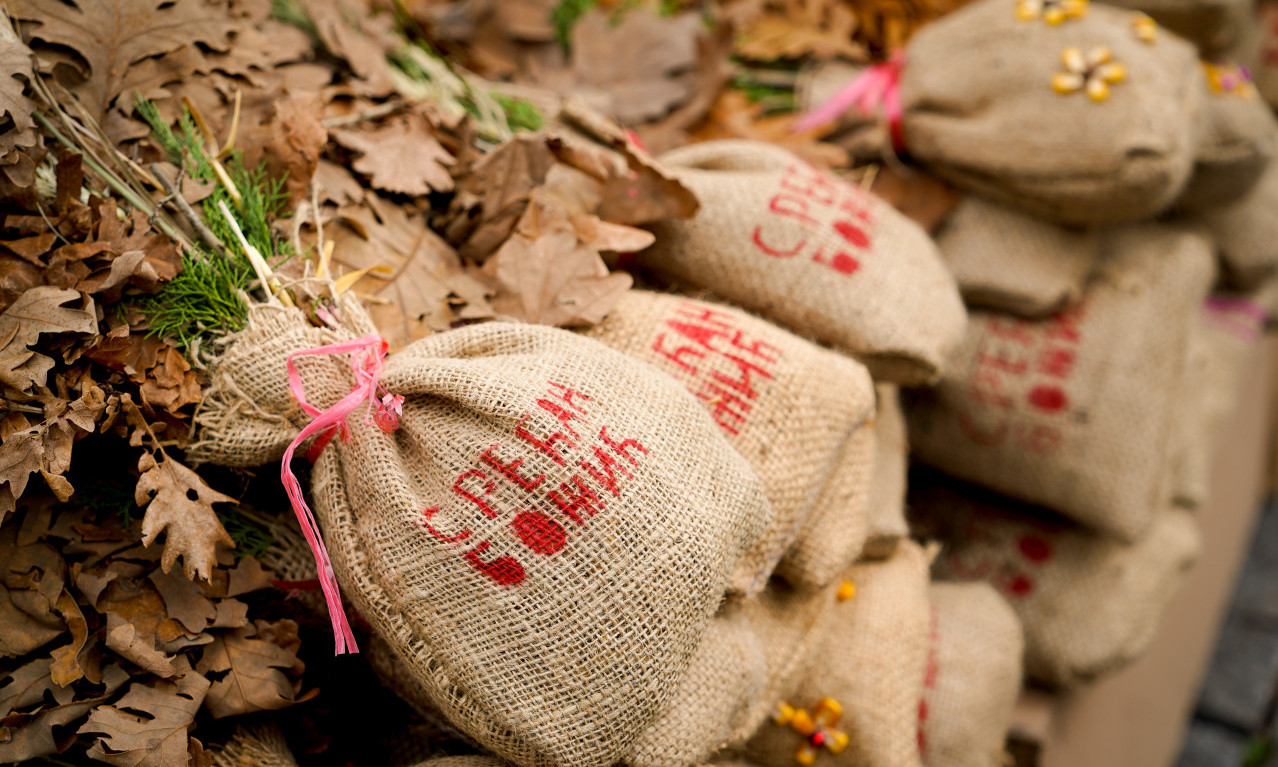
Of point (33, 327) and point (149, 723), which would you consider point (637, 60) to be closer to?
point (33, 327)

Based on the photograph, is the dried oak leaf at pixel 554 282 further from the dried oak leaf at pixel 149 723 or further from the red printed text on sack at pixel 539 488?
the dried oak leaf at pixel 149 723

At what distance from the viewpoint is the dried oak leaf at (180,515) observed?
91cm

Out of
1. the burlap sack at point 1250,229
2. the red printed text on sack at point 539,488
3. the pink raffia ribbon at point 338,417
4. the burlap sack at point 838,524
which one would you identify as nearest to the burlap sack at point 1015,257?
the burlap sack at point 1250,229

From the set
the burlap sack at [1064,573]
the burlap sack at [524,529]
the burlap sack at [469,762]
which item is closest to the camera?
the burlap sack at [524,529]

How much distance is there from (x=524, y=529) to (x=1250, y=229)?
1800mm

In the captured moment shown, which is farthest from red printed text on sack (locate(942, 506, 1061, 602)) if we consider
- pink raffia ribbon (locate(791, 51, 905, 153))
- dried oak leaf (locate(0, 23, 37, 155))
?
dried oak leaf (locate(0, 23, 37, 155))

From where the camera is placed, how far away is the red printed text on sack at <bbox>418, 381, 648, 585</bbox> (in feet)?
2.90

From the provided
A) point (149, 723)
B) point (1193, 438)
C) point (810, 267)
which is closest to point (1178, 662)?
point (1193, 438)

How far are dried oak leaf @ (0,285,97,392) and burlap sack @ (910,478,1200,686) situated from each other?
1.58 m

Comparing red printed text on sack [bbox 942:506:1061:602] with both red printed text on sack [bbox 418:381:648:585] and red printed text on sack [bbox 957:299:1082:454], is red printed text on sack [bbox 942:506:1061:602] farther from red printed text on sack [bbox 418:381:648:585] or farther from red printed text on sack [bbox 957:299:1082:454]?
Result: red printed text on sack [bbox 418:381:648:585]

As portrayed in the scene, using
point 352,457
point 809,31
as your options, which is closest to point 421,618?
point 352,457

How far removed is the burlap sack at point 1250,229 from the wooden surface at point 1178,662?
2.18 ft

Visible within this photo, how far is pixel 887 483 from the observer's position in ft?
4.78

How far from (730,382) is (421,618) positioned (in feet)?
1.53
